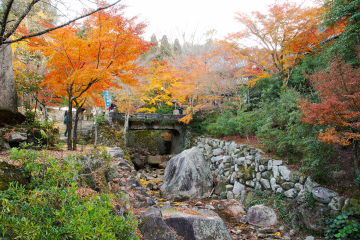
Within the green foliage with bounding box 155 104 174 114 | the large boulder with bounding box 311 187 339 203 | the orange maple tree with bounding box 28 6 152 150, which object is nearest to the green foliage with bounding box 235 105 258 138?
the large boulder with bounding box 311 187 339 203

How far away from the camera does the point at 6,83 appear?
20.3ft

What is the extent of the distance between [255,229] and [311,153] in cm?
280

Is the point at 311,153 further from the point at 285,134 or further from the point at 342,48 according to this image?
the point at 342,48

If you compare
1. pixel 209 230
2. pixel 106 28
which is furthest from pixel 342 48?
pixel 106 28

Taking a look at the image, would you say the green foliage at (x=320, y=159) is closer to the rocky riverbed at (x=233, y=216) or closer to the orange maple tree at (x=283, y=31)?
the rocky riverbed at (x=233, y=216)

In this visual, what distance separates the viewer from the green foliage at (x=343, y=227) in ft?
14.5

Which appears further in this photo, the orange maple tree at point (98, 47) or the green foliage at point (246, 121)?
the green foliage at point (246, 121)

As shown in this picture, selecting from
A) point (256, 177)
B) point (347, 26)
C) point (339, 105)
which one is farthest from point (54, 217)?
point (347, 26)

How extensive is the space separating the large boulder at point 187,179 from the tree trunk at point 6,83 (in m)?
6.68

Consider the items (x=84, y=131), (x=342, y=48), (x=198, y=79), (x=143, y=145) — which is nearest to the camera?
(x=342, y=48)

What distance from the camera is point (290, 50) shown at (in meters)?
10.1

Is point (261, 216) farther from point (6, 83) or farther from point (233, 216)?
point (6, 83)

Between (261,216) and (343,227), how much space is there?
2181 mm

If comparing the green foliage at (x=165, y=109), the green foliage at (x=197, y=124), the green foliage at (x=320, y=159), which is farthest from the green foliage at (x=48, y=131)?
the green foliage at (x=165, y=109)
